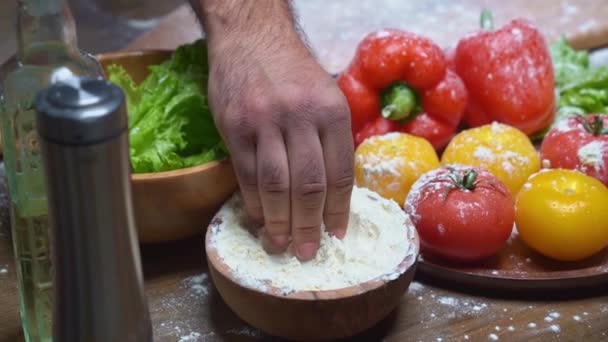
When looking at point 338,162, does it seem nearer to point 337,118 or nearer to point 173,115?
point 337,118

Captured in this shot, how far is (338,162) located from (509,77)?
44cm

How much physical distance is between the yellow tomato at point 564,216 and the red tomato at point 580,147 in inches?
3.1

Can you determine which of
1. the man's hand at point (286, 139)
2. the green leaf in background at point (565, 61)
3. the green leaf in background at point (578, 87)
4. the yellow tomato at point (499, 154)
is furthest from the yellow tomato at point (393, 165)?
the green leaf in background at point (565, 61)

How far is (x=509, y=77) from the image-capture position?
1.10 m

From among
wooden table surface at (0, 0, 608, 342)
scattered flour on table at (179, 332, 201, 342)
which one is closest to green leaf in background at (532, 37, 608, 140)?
wooden table surface at (0, 0, 608, 342)

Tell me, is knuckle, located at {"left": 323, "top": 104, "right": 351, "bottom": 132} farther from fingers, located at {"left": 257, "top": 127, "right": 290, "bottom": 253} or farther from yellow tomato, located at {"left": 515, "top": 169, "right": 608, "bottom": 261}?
yellow tomato, located at {"left": 515, "top": 169, "right": 608, "bottom": 261}

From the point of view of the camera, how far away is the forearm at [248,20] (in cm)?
85

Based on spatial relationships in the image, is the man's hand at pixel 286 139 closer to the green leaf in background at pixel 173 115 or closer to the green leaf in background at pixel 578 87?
the green leaf in background at pixel 173 115

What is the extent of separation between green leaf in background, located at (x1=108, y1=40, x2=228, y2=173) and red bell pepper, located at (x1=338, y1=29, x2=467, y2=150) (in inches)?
8.7

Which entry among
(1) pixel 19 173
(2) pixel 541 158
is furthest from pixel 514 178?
(1) pixel 19 173

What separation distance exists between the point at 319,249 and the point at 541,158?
0.38 meters

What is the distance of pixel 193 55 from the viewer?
101 centimetres

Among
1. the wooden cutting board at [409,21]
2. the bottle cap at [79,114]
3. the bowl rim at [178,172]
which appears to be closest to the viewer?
the bottle cap at [79,114]

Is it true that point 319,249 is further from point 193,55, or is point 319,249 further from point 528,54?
point 528,54
